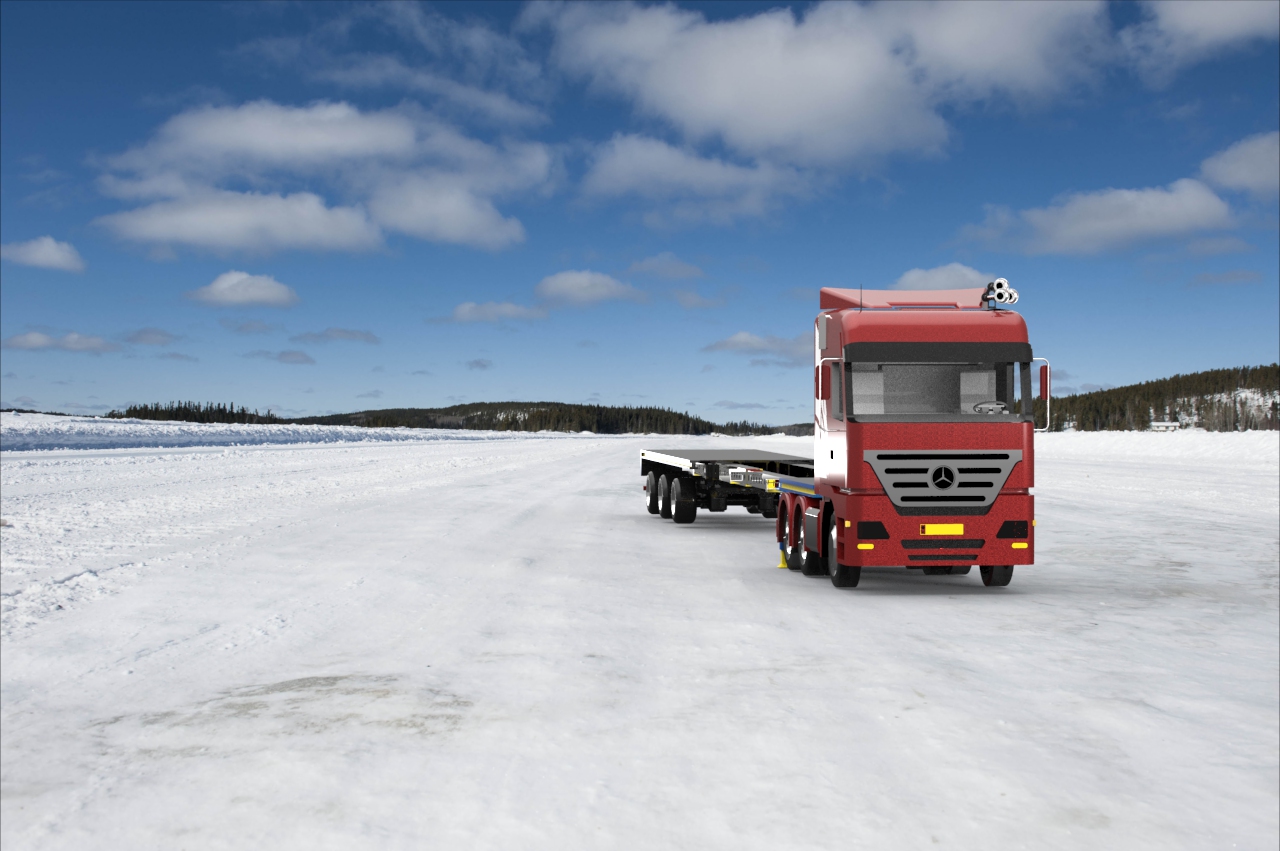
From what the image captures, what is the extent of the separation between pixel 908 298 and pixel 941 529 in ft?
9.95

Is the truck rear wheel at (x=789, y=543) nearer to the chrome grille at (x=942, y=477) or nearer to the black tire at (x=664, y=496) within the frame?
the chrome grille at (x=942, y=477)

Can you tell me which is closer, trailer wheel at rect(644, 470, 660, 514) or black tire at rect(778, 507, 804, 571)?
black tire at rect(778, 507, 804, 571)

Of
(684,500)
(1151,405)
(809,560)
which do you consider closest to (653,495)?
(684,500)

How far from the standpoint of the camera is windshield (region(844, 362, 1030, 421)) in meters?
10.5

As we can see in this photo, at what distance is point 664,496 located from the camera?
18.3 metres

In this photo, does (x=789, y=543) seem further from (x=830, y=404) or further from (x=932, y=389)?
(x=932, y=389)

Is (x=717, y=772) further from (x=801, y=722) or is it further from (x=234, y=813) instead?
(x=234, y=813)

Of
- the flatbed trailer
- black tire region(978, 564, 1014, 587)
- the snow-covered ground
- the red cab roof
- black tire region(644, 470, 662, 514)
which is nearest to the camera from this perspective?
the snow-covered ground

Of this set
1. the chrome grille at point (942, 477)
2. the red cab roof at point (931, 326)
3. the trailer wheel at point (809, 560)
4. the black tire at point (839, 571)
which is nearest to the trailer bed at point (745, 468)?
the trailer wheel at point (809, 560)

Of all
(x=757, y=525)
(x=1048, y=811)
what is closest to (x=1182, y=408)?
(x=757, y=525)

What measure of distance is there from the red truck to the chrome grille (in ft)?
0.04

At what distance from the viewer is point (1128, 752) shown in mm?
5262

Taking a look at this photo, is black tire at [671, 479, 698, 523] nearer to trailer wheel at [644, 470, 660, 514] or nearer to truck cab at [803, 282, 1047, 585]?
trailer wheel at [644, 470, 660, 514]

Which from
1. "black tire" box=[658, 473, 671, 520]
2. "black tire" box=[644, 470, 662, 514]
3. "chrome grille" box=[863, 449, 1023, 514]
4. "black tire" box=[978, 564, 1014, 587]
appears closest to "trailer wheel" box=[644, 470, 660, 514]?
"black tire" box=[644, 470, 662, 514]
